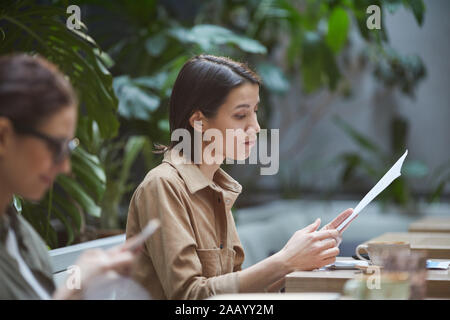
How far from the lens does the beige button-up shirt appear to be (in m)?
1.11

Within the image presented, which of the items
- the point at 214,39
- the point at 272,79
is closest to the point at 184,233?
the point at 214,39

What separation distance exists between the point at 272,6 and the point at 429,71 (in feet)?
6.21

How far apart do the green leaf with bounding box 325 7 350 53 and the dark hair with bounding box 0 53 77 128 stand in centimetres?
231

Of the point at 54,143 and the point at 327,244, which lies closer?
the point at 54,143

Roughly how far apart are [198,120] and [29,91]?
0.56 meters

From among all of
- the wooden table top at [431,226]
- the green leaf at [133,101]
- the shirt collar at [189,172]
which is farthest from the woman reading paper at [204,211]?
the green leaf at [133,101]

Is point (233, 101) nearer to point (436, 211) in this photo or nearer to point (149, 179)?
point (149, 179)

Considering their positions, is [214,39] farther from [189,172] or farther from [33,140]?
[33,140]

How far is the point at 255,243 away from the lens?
129 inches

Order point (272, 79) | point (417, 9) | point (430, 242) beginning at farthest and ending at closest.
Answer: point (272, 79)
point (417, 9)
point (430, 242)

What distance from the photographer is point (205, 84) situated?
1275mm

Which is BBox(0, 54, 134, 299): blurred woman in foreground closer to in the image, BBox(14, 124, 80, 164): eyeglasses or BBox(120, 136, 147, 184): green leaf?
BBox(14, 124, 80, 164): eyeglasses

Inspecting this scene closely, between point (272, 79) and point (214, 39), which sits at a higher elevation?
point (214, 39)
